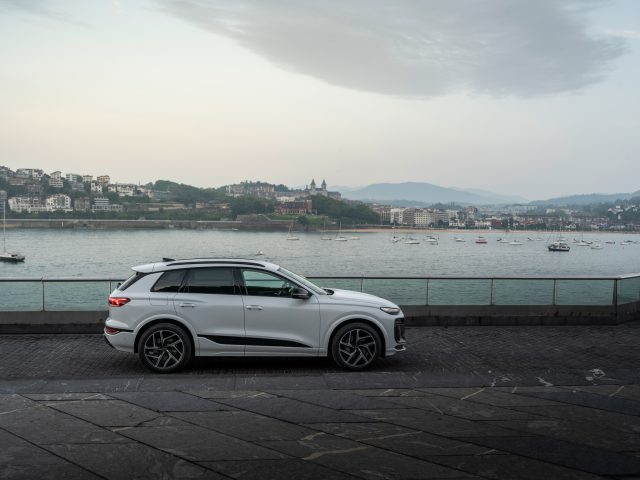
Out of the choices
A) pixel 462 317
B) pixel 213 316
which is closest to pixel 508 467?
pixel 213 316

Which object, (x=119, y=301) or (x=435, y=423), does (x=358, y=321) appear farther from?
(x=119, y=301)

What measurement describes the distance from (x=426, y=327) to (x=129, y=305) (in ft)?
20.3

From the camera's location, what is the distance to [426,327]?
12.2m

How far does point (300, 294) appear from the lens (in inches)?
330

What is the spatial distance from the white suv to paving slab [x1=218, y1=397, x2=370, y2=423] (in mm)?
1387

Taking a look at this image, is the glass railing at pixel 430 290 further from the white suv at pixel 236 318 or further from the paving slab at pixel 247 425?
the paving slab at pixel 247 425

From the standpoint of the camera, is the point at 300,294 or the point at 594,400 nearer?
the point at 594,400

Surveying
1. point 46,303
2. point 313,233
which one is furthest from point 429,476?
point 313,233

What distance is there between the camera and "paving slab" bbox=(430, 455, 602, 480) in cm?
491

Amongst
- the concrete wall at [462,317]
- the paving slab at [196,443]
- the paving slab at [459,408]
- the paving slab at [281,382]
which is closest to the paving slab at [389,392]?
the paving slab at [459,408]

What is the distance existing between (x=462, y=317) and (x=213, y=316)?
20.2 ft

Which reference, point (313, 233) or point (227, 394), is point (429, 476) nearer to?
point (227, 394)

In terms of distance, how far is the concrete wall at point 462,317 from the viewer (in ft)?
37.1

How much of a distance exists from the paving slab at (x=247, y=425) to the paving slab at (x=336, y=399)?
741 millimetres
